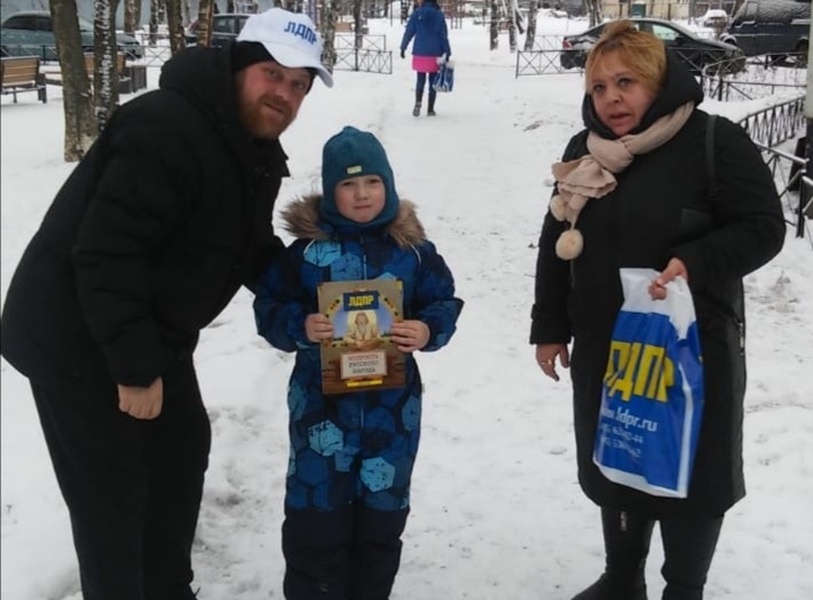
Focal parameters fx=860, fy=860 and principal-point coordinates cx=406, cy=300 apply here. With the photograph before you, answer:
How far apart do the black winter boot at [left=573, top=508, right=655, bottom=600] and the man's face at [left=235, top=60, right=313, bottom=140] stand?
161cm

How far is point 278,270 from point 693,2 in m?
42.1

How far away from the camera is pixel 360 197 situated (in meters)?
2.47

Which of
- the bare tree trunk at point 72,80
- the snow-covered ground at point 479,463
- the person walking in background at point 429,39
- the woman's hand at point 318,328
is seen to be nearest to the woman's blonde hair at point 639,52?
the woman's hand at point 318,328

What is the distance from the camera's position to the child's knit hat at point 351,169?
246 centimetres

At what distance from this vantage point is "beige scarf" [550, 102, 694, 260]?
2.32 metres

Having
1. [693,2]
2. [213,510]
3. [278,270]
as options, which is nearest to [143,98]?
[278,270]

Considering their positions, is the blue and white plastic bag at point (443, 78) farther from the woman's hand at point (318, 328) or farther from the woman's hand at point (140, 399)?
the woman's hand at point (140, 399)

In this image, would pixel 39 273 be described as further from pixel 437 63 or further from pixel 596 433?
pixel 437 63

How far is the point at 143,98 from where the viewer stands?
2082 millimetres

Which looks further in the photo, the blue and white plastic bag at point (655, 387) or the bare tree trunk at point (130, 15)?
the bare tree trunk at point (130, 15)

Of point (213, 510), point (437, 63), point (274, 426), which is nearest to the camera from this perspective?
point (213, 510)

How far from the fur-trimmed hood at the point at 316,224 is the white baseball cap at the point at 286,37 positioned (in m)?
0.41

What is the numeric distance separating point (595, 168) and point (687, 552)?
1175 millimetres

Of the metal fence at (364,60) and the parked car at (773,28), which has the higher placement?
the parked car at (773,28)
